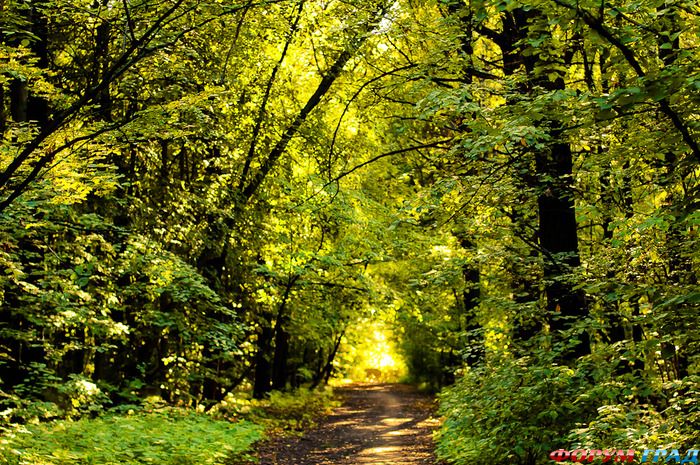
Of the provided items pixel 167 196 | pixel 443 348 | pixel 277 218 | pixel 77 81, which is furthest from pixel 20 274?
pixel 443 348

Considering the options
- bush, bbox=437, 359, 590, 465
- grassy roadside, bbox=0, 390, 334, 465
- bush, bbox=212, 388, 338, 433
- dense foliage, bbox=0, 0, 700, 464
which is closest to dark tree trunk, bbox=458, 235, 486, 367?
dense foliage, bbox=0, 0, 700, 464

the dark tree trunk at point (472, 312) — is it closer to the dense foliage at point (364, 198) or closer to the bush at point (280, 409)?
the dense foliage at point (364, 198)

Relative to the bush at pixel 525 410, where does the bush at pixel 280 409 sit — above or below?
below

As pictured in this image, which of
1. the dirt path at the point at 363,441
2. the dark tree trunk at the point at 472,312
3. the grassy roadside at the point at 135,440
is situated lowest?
the dirt path at the point at 363,441

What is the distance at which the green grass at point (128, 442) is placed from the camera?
740cm

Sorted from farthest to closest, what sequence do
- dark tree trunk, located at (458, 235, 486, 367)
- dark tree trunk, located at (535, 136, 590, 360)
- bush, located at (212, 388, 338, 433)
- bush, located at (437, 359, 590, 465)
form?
1. bush, located at (212, 388, 338, 433)
2. dark tree trunk, located at (458, 235, 486, 367)
3. dark tree trunk, located at (535, 136, 590, 360)
4. bush, located at (437, 359, 590, 465)

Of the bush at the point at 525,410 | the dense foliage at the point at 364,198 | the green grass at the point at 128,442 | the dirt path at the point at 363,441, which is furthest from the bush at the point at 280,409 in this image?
the bush at the point at 525,410

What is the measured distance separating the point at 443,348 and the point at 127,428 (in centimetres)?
1648

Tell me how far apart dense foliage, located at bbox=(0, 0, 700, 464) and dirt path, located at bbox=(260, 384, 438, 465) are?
58.8 inches

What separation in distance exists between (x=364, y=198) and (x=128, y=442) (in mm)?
9751

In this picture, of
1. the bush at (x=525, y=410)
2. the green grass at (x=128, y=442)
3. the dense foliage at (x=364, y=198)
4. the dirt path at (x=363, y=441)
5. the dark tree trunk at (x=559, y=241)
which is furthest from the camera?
the dirt path at (x=363, y=441)

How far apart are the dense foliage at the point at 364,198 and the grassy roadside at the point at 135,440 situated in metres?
0.66

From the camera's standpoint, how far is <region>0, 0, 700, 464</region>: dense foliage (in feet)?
17.5

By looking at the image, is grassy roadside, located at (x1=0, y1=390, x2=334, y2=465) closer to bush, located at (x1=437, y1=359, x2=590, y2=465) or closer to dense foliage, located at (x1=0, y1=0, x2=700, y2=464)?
dense foliage, located at (x1=0, y1=0, x2=700, y2=464)
